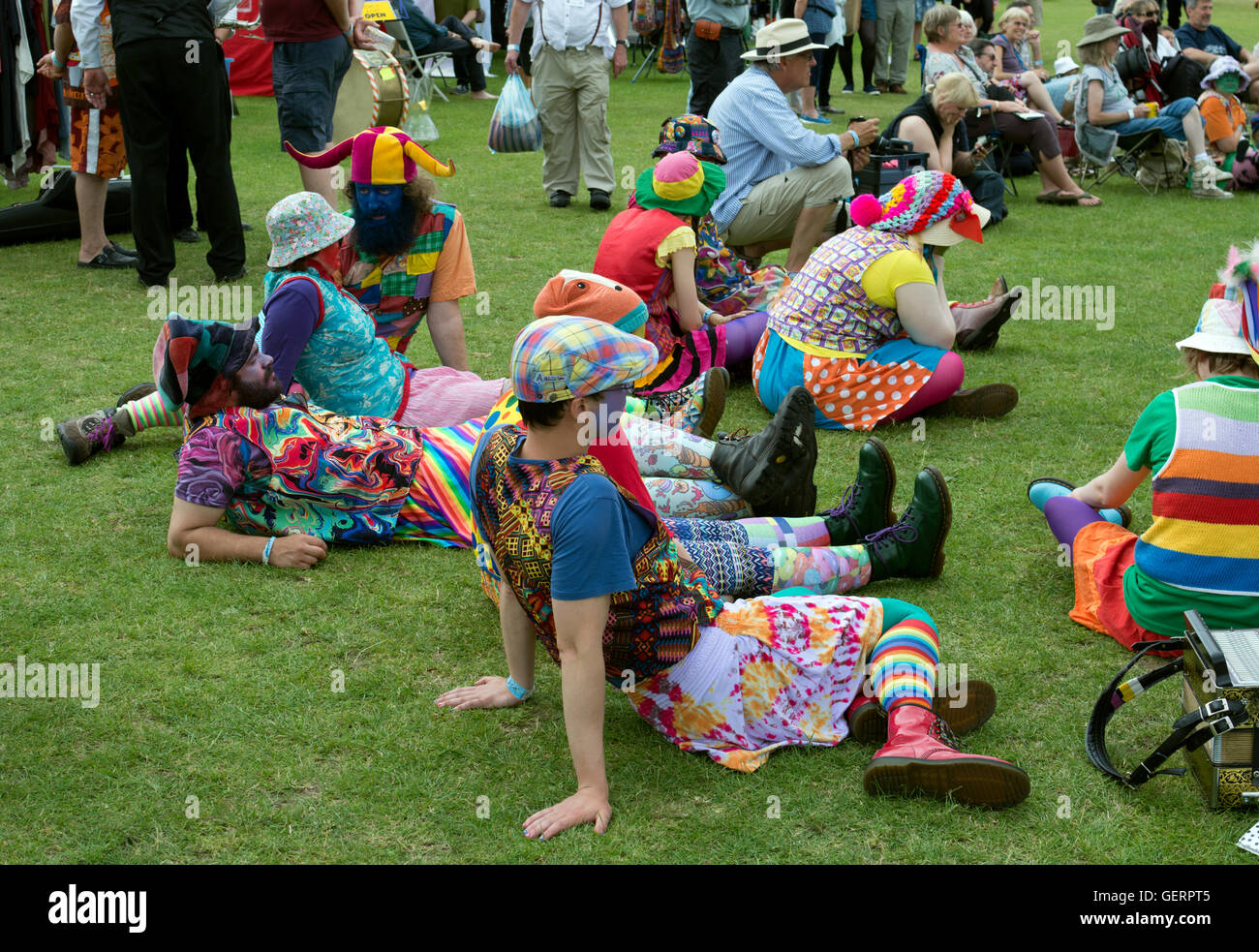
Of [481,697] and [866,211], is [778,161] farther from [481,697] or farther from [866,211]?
[481,697]

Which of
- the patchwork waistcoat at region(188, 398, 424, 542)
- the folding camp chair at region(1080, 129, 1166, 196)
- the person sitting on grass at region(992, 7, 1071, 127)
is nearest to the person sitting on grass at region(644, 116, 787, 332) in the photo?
the patchwork waistcoat at region(188, 398, 424, 542)

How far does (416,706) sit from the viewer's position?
3.43 metres

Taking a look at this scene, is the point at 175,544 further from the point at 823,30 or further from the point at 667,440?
the point at 823,30

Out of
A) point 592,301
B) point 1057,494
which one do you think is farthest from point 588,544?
point 1057,494

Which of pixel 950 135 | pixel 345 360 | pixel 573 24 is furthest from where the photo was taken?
pixel 573 24

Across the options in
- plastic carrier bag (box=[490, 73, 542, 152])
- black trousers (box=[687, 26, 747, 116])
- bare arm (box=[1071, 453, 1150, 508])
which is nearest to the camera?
bare arm (box=[1071, 453, 1150, 508])

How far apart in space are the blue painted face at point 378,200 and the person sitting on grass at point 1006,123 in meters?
6.25

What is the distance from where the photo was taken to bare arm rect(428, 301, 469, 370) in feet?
17.1

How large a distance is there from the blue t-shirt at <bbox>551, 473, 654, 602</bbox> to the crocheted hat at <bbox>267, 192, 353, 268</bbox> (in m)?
2.18

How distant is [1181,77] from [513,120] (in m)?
6.47

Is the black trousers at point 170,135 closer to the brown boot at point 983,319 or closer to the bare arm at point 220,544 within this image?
the bare arm at point 220,544

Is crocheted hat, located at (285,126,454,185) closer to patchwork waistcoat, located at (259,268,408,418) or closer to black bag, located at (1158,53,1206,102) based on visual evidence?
patchwork waistcoat, located at (259,268,408,418)

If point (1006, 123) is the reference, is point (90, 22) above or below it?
above
